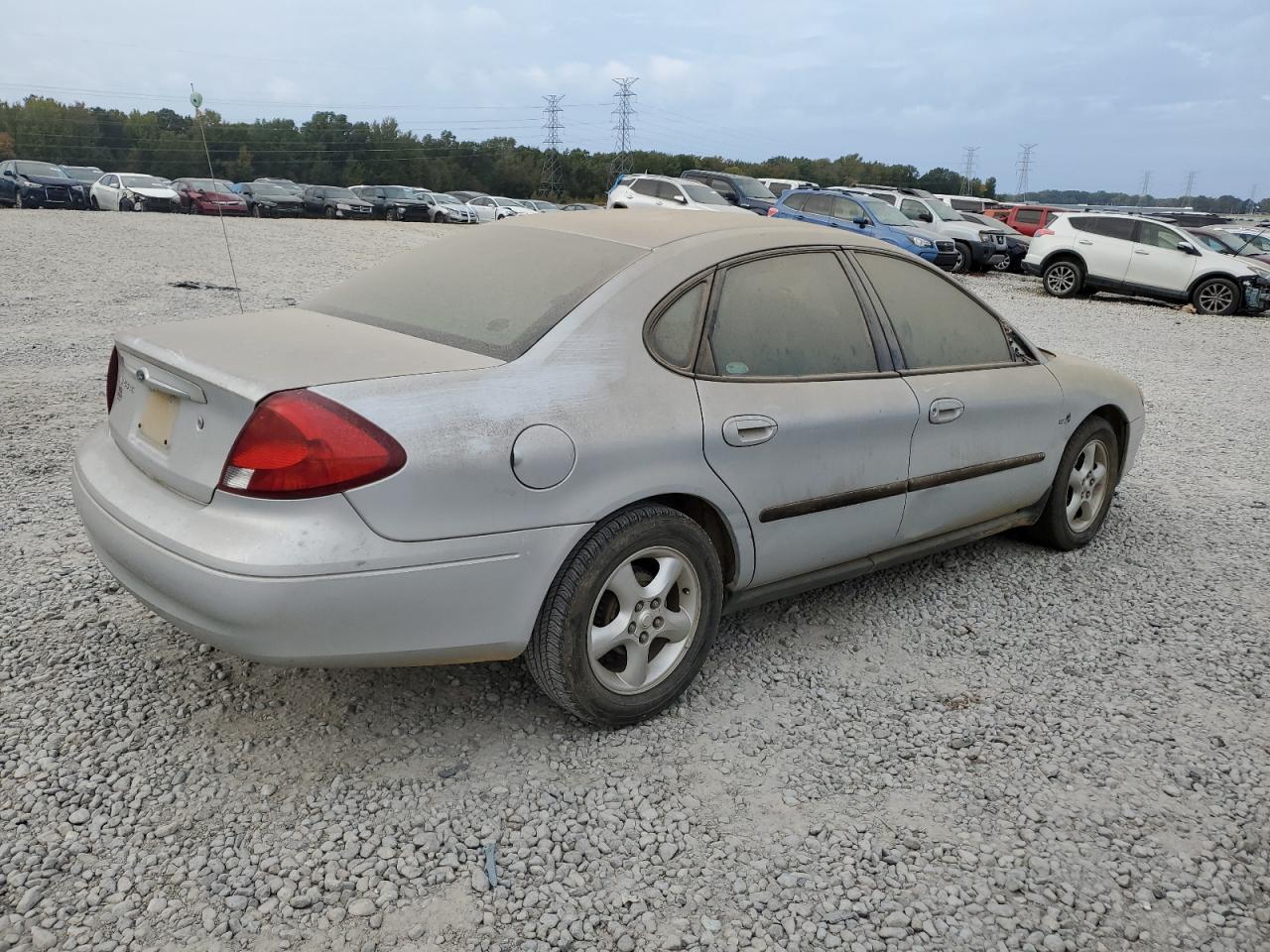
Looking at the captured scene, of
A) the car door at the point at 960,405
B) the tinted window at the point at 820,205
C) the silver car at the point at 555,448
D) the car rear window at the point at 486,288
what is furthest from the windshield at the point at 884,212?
the car rear window at the point at 486,288

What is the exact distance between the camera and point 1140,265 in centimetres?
1741

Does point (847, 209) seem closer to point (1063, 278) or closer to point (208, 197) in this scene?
point (1063, 278)

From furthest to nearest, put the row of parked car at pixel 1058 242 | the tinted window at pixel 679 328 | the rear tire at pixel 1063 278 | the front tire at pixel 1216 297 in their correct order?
the rear tire at pixel 1063 278, the row of parked car at pixel 1058 242, the front tire at pixel 1216 297, the tinted window at pixel 679 328

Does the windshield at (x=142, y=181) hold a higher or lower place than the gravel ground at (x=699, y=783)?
higher

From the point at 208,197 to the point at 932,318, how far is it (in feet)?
92.6

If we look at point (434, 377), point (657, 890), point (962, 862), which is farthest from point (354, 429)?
point (962, 862)

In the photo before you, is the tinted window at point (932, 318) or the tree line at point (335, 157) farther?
the tree line at point (335, 157)

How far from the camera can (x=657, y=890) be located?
2.36m

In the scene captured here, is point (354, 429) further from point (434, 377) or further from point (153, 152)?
point (153, 152)

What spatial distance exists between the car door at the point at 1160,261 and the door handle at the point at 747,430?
17112 mm

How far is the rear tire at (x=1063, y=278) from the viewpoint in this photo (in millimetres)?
17922

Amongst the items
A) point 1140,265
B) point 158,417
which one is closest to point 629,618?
point 158,417

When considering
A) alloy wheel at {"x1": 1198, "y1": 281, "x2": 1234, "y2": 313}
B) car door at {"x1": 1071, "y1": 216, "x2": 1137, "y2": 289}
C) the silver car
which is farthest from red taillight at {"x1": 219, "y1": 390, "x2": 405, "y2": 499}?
alloy wheel at {"x1": 1198, "y1": 281, "x2": 1234, "y2": 313}

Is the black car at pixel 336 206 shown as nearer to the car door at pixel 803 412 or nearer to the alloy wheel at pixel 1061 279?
the alloy wheel at pixel 1061 279
